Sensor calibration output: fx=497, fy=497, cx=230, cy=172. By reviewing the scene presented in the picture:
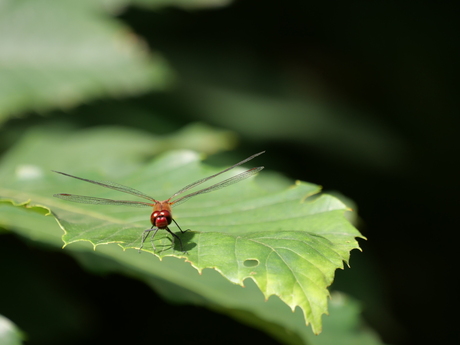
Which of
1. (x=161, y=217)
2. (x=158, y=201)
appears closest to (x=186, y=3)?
(x=158, y=201)

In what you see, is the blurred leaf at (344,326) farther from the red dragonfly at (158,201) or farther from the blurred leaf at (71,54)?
the blurred leaf at (71,54)

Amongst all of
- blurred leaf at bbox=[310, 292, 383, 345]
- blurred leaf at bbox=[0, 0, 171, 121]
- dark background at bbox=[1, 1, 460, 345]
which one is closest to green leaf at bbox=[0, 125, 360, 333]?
blurred leaf at bbox=[310, 292, 383, 345]

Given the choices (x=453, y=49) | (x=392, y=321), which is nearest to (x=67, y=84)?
(x=392, y=321)

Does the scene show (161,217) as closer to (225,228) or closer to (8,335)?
(225,228)

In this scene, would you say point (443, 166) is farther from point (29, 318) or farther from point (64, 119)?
point (29, 318)

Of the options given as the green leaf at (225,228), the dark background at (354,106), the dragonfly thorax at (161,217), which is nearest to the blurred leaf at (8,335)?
the green leaf at (225,228)

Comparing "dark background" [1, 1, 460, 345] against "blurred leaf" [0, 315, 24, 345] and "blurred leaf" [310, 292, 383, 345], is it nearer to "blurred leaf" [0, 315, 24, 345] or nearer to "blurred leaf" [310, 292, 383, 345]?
"blurred leaf" [310, 292, 383, 345]
